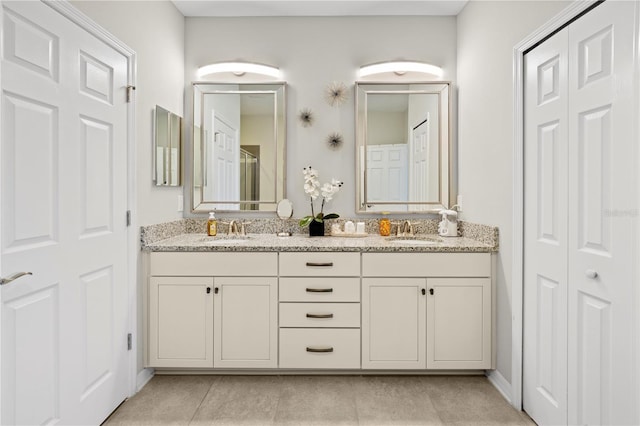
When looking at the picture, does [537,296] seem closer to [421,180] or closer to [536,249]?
[536,249]

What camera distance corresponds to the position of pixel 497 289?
8.23 ft

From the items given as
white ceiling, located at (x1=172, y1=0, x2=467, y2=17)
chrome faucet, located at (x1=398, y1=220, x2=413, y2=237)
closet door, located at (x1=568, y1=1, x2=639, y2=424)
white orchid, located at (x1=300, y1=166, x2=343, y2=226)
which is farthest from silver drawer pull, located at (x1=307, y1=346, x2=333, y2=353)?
white ceiling, located at (x1=172, y1=0, x2=467, y2=17)

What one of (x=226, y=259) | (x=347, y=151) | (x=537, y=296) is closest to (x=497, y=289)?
(x=537, y=296)

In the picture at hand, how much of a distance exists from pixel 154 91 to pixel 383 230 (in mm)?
1795

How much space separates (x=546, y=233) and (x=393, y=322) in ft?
3.26

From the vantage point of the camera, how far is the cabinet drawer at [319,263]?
99.4 inches

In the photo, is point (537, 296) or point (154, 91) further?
point (154, 91)

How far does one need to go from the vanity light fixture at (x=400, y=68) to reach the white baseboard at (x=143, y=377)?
97.5 inches

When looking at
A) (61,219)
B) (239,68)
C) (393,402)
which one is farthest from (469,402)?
(239,68)

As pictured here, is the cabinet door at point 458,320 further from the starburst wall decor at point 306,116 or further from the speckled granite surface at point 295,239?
the starburst wall decor at point 306,116

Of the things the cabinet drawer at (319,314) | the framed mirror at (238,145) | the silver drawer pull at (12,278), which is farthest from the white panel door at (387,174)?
the silver drawer pull at (12,278)

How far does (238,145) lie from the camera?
10.3ft

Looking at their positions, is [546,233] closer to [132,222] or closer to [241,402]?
[241,402]

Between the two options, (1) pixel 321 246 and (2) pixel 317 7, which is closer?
(1) pixel 321 246
